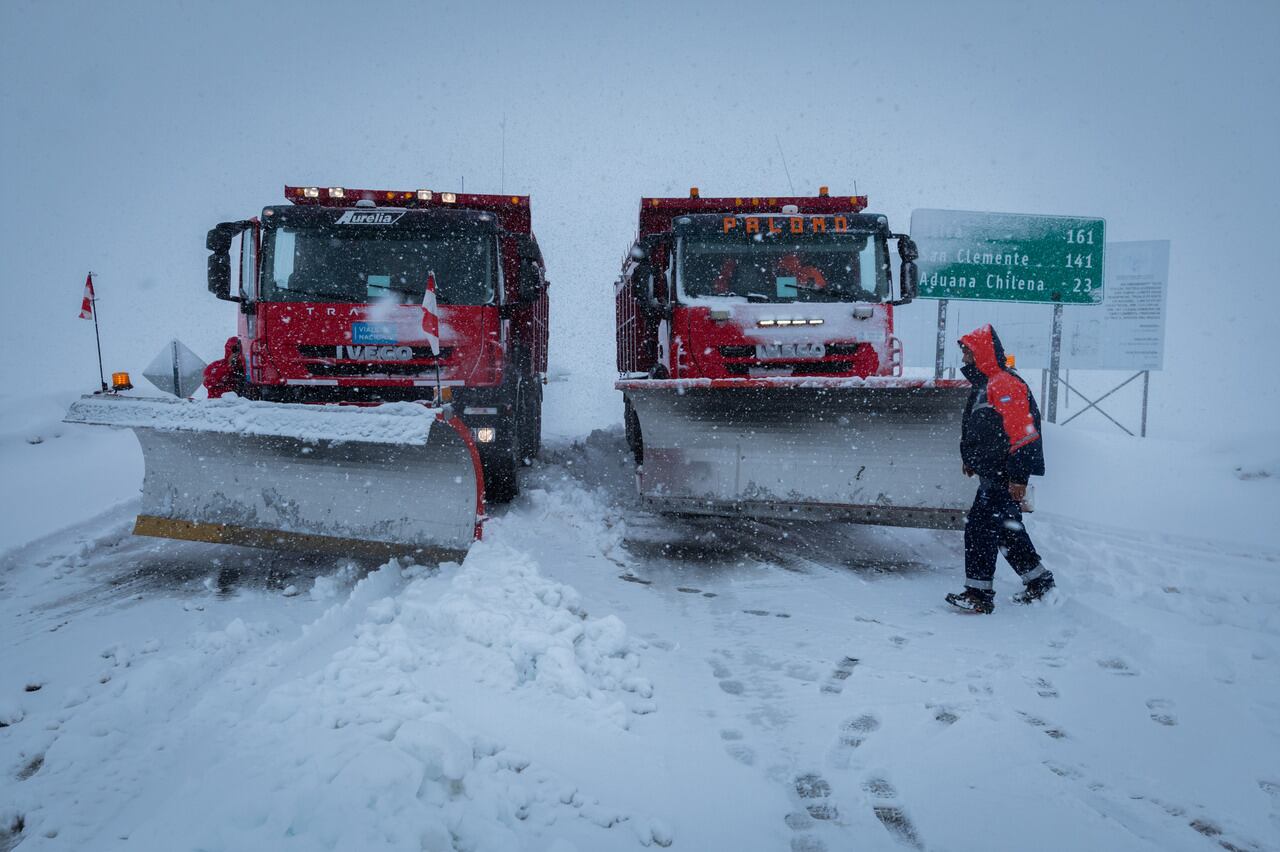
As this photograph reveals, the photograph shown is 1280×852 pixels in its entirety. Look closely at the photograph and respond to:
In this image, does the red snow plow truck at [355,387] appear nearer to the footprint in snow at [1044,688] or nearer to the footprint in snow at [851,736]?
the footprint in snow at [851,736]

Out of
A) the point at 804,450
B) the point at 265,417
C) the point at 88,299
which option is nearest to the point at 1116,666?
the point at 804,450

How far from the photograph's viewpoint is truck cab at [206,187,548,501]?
6.23 m

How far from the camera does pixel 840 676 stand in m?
3.44

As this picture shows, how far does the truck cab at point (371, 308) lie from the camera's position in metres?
6.23

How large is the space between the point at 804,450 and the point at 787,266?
2.12m

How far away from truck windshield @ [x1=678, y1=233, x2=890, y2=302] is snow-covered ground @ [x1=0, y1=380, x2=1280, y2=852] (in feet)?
8.65

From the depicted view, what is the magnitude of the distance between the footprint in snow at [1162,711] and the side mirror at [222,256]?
7.07 m

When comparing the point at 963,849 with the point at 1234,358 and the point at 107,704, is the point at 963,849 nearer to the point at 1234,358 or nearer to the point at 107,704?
the point at 107,704

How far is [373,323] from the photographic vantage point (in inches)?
246

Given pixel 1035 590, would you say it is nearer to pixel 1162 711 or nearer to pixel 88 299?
pixel 1162 711

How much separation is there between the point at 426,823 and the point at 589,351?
2943cm

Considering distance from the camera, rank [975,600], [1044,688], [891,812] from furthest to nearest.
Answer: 1. [975,600]
2. [1044,688]
3. [891,812]

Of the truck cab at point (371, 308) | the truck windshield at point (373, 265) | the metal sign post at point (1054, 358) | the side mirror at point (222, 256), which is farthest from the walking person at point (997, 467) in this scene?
the metal sign post at point (1054, 358)

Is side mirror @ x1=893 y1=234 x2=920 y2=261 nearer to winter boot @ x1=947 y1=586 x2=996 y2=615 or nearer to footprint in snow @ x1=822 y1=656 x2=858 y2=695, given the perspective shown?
winter boot @ x1=947 y1=586 x2=996 y2=615
